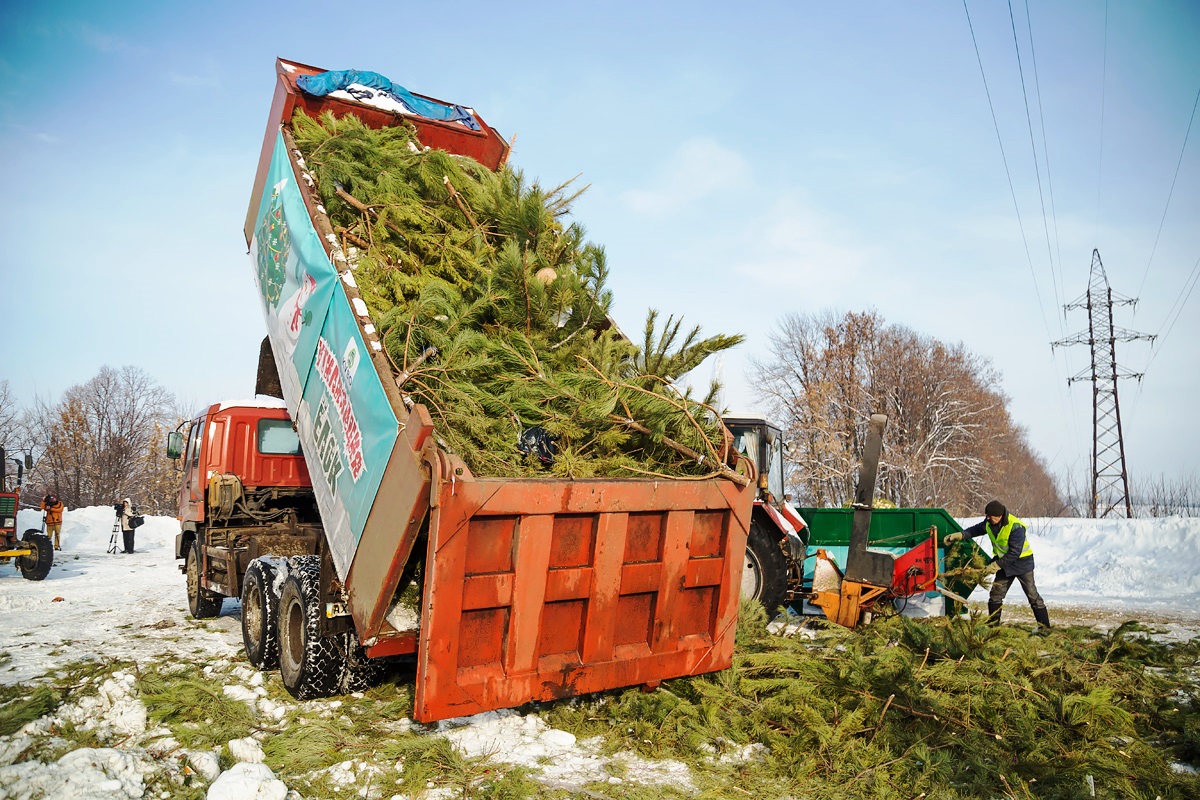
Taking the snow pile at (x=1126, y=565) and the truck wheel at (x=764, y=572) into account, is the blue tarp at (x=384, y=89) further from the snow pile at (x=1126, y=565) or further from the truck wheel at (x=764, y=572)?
the snow pile at (x=1126, y=565)

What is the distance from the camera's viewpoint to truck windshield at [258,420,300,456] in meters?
7.93

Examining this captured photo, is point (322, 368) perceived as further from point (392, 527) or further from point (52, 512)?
point (52, 512)

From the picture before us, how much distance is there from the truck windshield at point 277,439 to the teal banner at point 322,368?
189 cm

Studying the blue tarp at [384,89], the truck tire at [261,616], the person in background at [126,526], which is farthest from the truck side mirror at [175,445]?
the person in background at [126,526]

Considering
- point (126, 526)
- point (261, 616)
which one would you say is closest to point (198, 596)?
point (261, 616)

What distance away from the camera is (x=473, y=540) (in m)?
3.53

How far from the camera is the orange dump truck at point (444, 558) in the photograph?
351cm

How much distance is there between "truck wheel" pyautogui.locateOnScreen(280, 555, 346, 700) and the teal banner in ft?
1.85

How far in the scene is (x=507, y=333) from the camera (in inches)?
187

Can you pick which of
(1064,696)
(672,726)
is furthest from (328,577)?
(1064,696)

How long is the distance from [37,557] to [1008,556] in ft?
45.9

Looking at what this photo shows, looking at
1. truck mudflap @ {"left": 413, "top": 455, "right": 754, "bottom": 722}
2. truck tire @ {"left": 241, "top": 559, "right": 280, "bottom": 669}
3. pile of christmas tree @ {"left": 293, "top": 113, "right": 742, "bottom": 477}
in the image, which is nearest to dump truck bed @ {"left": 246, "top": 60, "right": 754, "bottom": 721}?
truck mudflap @ {"left": 413, "top": 455, "right": 754, "bottom": 722}

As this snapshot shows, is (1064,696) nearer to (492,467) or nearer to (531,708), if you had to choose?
(531,708)

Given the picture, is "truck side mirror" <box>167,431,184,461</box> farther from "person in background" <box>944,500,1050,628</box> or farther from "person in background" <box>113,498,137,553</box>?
"person in background" <box>113,498,137,553</box>
